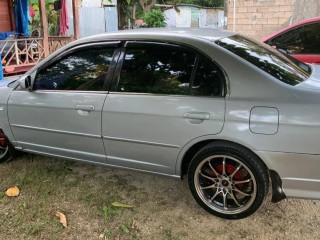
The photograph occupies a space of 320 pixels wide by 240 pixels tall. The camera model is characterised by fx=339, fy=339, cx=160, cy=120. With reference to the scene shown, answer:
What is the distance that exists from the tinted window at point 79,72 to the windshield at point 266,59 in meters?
1.13

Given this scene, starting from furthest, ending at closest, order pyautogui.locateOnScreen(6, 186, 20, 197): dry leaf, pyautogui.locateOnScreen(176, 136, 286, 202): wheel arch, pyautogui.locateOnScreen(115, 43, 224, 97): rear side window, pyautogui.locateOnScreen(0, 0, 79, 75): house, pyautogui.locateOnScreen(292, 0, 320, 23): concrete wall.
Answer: pyautogui.locateOnScreen(292, 0, 320, 23): concrete wall → pyautogui.locateOnScreen(0, 0, 79, 75): house → pyautogui.locateOnScreen(6, 186, 20, 197): dry leaf → pyautogui.locateOnScreen(115, 43, 224, 97): rear side window → pyautogui.locateOnScreen(176, 136, 286, 202): wheel arch

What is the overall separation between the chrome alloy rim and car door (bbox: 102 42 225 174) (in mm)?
283

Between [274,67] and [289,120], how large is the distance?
0.61 metres

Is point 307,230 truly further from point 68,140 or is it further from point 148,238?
point 68,140

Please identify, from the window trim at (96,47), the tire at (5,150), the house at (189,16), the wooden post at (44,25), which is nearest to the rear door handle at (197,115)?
the window trim at (96,47)

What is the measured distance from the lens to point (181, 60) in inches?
116

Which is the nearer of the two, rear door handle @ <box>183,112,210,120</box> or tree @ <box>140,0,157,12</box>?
rear door handle @ <box>183,112,210,120</box>

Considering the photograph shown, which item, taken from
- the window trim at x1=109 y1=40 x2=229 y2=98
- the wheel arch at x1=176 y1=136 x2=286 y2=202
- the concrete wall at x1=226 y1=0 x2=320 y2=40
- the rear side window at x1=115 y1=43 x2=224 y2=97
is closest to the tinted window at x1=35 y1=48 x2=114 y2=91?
the window trim at x1=109 y1=40 x2=229 y2=98

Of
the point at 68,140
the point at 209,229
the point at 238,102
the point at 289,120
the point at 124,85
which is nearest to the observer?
the point at 289,120

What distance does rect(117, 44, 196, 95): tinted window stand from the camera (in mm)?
2924

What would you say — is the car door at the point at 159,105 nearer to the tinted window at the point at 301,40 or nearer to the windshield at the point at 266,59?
the windshield at the point at 266,59

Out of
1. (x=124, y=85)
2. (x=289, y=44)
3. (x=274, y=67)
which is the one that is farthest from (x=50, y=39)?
(x=274, y=67)

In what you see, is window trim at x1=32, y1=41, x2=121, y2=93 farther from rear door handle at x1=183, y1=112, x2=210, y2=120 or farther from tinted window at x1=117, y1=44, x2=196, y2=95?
rear door handle at x1=183, y1=112, x2=210, y2=120

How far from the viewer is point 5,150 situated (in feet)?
13.8
